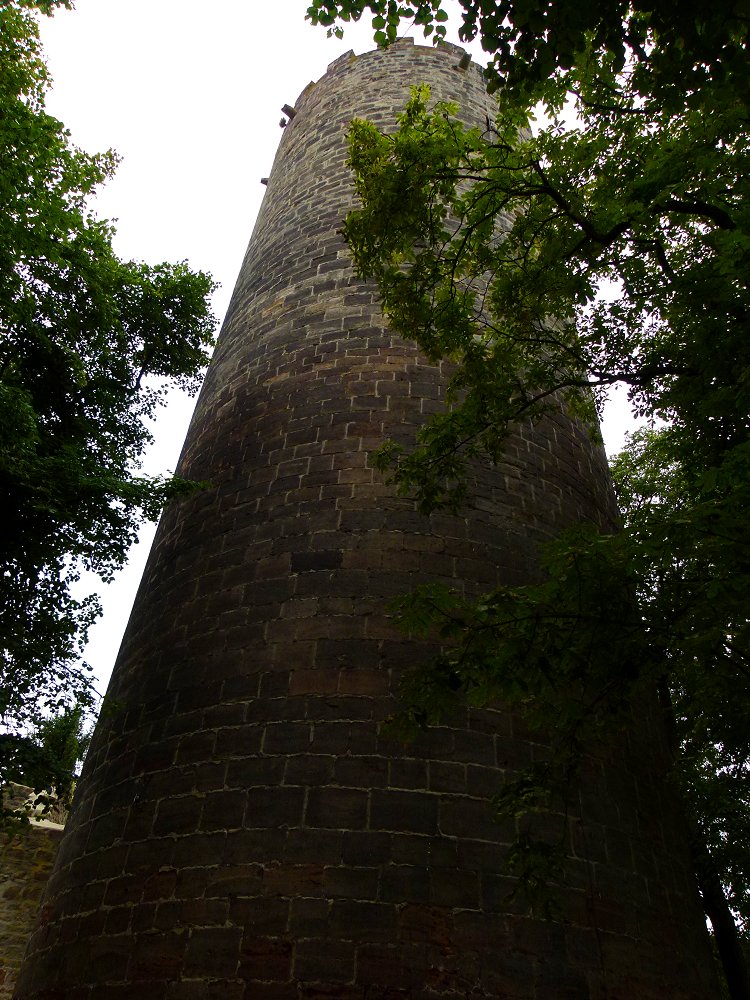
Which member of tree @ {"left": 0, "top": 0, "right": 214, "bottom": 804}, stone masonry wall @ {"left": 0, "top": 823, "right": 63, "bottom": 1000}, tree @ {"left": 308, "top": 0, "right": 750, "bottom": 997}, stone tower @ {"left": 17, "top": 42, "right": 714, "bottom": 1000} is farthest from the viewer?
stone masonry wall @ {"left": 0, "top": 823, "right": 63, "bottom": 1000}

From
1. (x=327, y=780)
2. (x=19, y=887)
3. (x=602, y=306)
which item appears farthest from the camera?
(x=19, y=887)

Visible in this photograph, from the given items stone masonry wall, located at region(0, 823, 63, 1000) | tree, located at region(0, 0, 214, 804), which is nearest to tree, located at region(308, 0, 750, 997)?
tree, located at region(0, 0, 214, 804)

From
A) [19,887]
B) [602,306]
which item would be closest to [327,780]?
[602,306]

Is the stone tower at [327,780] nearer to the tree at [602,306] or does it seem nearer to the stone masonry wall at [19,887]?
the tree at [602,306]

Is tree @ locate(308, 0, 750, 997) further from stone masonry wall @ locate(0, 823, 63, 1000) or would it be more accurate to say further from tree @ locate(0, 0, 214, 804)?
stone masonry wall @ locate(0, 823, 63, 1000)

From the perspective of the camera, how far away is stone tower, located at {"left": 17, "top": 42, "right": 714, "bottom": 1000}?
495 cm

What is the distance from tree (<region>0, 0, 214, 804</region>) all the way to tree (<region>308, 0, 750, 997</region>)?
3.49m

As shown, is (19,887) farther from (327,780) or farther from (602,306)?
(602,306)

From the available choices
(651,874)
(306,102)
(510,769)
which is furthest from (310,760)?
(306,102)

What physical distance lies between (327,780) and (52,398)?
6.45m

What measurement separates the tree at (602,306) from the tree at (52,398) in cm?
349

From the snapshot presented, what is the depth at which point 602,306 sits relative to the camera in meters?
8.39

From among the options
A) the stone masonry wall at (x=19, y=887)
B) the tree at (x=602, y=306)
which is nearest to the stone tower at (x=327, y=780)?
the tree at (x=602, y=306)

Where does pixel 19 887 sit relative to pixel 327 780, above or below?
above
